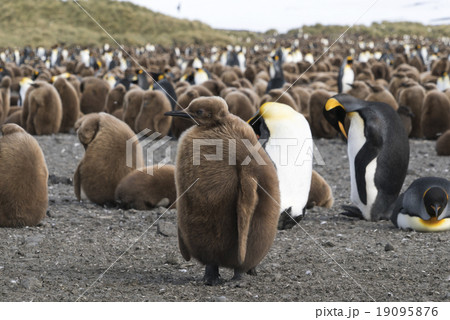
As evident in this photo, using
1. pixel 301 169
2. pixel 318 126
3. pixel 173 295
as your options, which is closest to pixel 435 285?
pixel 173 295

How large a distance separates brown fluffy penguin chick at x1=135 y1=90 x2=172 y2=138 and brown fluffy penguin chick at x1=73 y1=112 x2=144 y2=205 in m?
3.87

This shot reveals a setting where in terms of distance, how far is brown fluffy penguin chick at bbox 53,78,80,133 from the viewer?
1050 cm

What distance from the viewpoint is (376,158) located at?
560 centimetres

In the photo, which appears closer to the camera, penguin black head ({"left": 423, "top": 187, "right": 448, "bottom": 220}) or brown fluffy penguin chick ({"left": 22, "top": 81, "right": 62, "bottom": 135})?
penguin black head ({"left": 423, "top": 187, "right": 448, "bottom": 220})

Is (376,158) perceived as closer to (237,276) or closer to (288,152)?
(288,152)

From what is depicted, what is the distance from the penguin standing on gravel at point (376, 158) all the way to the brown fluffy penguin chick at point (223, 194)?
245 cm

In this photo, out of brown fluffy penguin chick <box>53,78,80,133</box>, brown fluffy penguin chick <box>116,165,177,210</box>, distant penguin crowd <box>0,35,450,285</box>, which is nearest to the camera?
distant penguin crowd <box>0,35,450,285</box>

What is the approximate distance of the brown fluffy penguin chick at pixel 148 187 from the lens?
5469mm

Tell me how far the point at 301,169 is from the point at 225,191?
215cm

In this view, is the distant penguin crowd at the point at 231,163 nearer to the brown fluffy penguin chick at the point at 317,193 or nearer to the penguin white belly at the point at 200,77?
the brown fluffy penguin chick at the point at 317,193

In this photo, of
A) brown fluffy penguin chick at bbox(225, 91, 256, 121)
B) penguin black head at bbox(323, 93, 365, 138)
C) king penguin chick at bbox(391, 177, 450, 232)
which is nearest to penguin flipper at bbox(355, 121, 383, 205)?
penguin black head at bbox(323, 93, 365, 138)

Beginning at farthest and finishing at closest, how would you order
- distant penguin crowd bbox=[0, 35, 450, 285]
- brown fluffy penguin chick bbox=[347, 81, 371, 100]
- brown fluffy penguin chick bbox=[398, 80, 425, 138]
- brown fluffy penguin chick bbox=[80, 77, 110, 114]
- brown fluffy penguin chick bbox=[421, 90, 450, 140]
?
brown fluffy penguin chick bbox=[80, 77, 110, 114] < brown fluffy penguin chick bbox=[347, 81, 371, 100] < brown fluffy penguin chick bbox=[398, 80, 425, 138] < brown fluffy penguin chick bbox=[421, 90, 450, 140] < distant penguin crowd bbox=[0, 35, 450, 285]

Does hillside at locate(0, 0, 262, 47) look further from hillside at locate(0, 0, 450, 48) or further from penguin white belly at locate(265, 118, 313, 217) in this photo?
penguin white belly at locate(265, 118, 313, 217)
